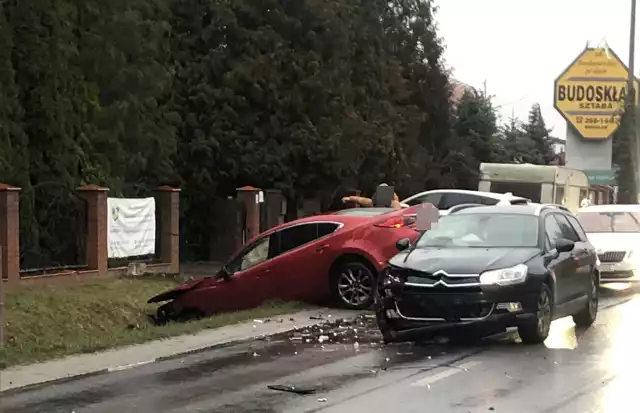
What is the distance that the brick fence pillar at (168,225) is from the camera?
23.2 metres

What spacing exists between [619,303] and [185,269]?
13.5 metres

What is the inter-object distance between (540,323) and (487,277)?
2.85 ft

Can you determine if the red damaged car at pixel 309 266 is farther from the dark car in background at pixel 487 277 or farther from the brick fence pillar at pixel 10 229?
the brick fence pillar at pixel 10 229

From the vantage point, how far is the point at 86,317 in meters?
16.5

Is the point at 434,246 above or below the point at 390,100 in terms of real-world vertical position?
below

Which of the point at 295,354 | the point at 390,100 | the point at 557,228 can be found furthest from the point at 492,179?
the point at 295,354

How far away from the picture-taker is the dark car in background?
33.8ft

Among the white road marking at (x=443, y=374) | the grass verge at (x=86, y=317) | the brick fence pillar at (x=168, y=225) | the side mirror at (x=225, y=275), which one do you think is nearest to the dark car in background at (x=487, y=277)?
the white road marking at (x=443, y=374)

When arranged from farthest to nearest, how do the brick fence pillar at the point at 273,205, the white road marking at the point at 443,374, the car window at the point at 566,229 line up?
the brick fence pillar at the point at 273,205 → the car window at the point at 566,229 → the white road marking at the point at 443,374

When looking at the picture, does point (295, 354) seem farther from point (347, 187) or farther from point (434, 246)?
point (347, 187)

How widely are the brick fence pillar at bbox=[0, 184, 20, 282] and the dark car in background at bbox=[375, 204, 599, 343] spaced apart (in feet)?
29.6

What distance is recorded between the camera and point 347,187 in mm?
30000

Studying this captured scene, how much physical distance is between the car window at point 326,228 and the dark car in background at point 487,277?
297 centimetres

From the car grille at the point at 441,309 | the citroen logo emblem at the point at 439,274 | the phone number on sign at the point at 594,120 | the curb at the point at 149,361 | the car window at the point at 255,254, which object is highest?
the phone number on sign at the point at 594,120
